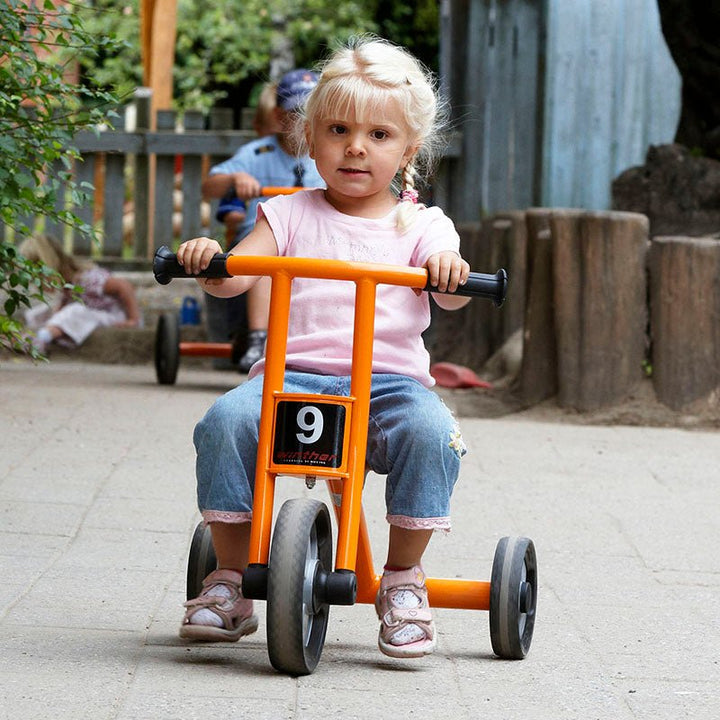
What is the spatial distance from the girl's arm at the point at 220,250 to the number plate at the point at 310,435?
351 mm

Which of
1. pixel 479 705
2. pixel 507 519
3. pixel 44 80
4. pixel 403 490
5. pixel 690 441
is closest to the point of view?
pixel 479 705

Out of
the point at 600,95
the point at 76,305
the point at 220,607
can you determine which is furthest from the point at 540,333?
the point at 220,607

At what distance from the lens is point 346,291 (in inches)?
124

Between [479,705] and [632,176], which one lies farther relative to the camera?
[632,176]

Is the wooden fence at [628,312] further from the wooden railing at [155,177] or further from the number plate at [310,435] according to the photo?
the number plate at [310,435]

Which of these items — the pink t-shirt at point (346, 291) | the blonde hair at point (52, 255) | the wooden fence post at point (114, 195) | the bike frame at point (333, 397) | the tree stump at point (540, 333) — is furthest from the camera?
the wooden fence post at point (114, 195)

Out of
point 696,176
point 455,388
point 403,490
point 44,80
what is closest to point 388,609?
point 403,490

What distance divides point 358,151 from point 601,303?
347 cm

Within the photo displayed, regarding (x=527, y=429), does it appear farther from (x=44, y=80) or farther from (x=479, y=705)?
(x=479, y=705)

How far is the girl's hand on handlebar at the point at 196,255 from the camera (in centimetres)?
295

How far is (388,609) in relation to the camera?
119 inches

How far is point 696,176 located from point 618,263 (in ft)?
5.11

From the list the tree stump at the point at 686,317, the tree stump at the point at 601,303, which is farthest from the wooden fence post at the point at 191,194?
the tree stump at the point at 686,317

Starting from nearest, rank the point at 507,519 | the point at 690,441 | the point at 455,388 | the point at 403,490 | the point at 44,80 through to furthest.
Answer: the point at 403,490 < the point at 44,80 < the point at 507,519 < the point at 690,441 < the point at 455,388
